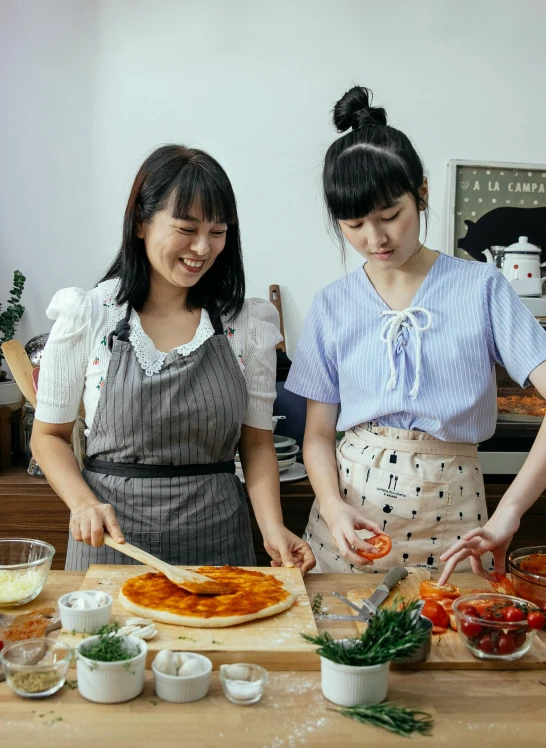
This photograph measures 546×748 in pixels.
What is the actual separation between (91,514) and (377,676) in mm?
672

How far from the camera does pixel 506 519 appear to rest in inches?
62.2

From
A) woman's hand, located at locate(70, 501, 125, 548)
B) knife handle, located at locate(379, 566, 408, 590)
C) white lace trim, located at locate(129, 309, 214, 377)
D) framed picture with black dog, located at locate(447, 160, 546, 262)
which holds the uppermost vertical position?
framed picture with black dog, located at locate(447, 160, 546, 262)

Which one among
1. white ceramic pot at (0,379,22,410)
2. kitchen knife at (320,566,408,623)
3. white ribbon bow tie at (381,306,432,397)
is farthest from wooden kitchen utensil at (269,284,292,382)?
kitchen knife at (320,566,408,623)

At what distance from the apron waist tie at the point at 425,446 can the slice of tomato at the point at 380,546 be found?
Answer: 9.3 inches

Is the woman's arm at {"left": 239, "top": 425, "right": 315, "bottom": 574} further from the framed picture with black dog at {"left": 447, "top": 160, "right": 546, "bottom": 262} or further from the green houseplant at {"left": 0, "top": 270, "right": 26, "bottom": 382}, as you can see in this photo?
the framed picture with black dog at {"left": 447, "top": 160, "right": 546, "bottom": 262}

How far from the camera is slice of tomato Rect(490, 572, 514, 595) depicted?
1.54 meters

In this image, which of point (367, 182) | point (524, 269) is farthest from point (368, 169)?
point (524, 269)

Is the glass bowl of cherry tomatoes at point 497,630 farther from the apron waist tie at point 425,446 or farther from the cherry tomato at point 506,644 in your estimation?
the apron waist tie at point 425,446

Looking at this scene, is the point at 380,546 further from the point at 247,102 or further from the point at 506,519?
the point at 247,102

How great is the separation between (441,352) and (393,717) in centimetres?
84

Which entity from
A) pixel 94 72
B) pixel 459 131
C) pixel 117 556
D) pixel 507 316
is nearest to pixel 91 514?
pixel 117 556

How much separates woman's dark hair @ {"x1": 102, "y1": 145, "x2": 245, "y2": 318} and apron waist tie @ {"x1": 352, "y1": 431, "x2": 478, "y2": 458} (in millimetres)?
455

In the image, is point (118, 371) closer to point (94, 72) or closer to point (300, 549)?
point (300, 549)

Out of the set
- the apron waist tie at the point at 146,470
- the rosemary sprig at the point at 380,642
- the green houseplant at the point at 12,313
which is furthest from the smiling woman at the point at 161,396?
the green houseplant at the point at 12,313
